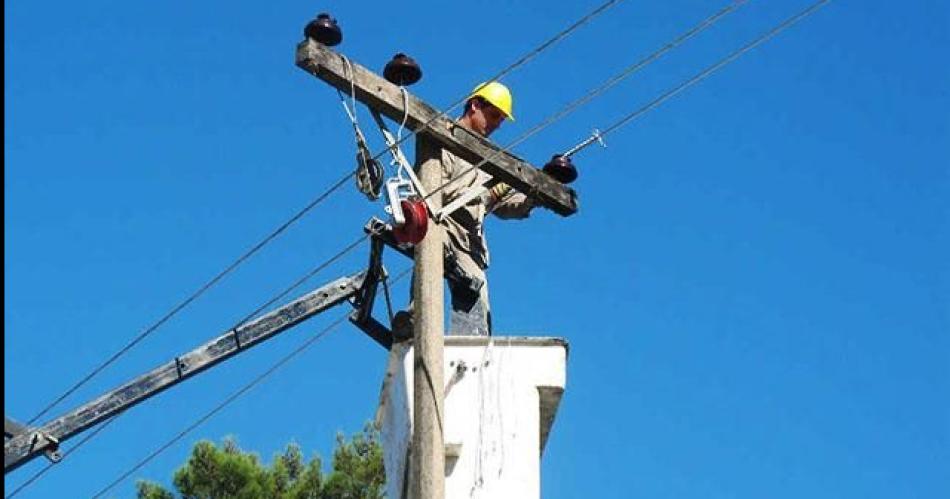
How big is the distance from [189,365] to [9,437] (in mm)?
1251

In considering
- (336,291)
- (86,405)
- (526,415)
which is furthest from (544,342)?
(86,405)

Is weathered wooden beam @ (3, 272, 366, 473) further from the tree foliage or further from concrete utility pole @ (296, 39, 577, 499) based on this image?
the tree foliage

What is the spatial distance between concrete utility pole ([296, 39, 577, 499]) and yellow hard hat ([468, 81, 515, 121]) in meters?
0.95

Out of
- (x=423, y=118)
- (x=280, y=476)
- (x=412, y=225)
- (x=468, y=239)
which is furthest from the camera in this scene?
(x=280, y=476)

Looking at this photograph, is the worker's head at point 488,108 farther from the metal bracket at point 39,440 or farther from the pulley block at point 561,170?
the metal bracket at point 39,440

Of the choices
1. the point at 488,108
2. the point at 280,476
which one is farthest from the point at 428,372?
the point at 280,476

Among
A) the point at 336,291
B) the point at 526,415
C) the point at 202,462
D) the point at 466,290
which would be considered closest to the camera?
the point at 526,415

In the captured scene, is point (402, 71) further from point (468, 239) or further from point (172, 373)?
point (172, 373)

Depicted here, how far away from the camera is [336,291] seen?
13.2m

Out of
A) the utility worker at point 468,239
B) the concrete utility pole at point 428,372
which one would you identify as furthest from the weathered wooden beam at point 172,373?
the concrete utility pole at point 428,372

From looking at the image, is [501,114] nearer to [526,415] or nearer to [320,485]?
[526,415]

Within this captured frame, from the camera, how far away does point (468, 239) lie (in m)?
12.2

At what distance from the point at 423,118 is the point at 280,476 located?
9.78m

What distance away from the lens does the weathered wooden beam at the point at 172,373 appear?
13.3 m
